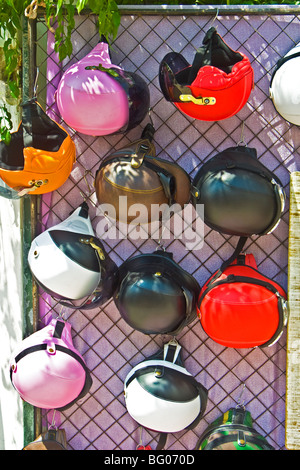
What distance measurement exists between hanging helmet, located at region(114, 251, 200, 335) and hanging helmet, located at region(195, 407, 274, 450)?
444mm

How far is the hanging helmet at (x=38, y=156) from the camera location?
7.29ft

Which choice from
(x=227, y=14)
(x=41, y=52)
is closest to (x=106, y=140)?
(x=41, y=52)

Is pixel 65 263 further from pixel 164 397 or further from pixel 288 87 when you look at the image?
pixel 288 87

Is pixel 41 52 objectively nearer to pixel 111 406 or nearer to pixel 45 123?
pixel 45 123

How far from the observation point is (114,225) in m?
2.44

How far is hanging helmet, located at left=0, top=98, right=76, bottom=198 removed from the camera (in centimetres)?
222

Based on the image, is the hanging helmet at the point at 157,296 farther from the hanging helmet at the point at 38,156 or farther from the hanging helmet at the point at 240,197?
the hanging helmet at the point at 38,156

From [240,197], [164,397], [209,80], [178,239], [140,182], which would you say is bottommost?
[164,397]

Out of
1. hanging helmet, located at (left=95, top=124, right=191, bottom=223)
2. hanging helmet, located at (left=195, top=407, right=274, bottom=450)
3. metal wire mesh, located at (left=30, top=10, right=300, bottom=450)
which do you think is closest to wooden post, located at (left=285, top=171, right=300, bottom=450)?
metal wire mesh, located at (left=30, top=10, right=300, bottom=450)

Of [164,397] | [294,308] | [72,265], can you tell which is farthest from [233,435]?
[72,265]

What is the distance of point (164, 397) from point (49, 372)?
472 mm

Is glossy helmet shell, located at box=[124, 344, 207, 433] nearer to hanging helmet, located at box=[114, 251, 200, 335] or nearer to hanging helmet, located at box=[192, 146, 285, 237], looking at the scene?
hanging helmet, located at box=[114, 251, 200, 335]

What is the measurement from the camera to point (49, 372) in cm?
226

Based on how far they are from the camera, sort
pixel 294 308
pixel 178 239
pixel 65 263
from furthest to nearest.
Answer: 1. pixel 178 239
2. pixel 294 308
3. pixel 65 263
